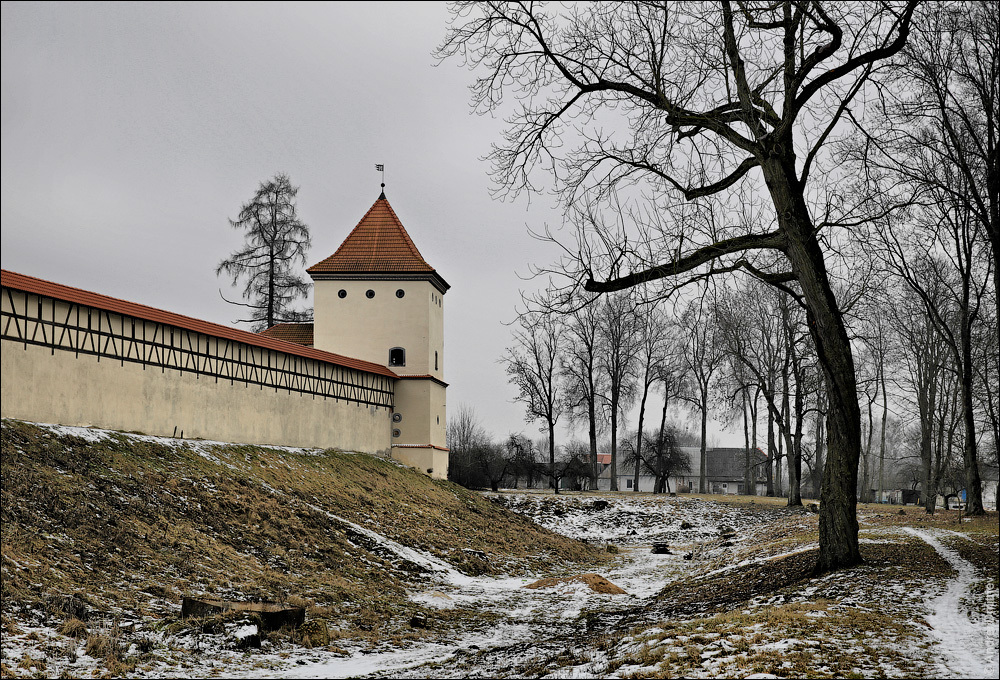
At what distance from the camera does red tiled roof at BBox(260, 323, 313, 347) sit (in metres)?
32.3

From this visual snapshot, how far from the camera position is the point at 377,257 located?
32.2 metres

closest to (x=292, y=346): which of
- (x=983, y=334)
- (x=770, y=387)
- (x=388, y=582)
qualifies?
(x=388, y=582)

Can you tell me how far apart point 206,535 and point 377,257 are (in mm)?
20179

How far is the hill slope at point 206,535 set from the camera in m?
9.91

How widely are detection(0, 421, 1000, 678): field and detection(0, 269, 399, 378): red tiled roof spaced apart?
2.51 metres

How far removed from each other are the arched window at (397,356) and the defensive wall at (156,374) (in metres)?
4.68

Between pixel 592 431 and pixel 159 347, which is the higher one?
pixel 159 347

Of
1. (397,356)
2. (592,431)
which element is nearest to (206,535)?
(397,356)

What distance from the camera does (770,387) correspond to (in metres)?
32.5

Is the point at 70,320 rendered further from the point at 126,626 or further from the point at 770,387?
the point at 770,387

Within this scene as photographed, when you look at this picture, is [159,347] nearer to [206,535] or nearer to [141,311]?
[141,311]

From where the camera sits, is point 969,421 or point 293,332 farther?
point 293,332

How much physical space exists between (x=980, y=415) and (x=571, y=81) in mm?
34998

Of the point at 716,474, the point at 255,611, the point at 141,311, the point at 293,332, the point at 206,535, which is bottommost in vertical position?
the point at 716,474
